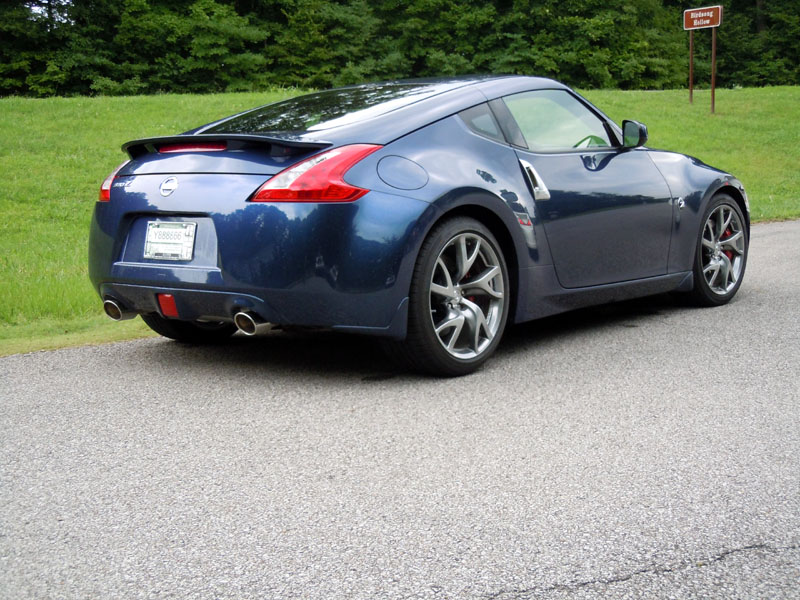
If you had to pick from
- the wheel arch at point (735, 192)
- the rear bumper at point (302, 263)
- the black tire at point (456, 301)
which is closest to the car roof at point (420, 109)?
the rear bumper at point (302, 263)

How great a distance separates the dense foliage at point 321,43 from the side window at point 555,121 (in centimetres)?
3355

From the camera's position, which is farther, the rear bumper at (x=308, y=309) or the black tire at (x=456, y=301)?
the black tire at (x=456, y=301)

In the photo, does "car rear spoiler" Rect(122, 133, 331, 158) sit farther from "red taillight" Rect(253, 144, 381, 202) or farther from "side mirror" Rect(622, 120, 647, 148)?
"side mirror" Rect(622, 120, 647, 148)

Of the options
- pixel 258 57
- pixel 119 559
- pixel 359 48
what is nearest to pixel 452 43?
pixel 359 48

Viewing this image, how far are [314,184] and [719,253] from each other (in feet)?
10.9

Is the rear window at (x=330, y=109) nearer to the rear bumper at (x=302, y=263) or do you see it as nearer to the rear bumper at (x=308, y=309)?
the rear bumper at (x=302, y=263)

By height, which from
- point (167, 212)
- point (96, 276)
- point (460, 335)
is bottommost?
point (460, 335)

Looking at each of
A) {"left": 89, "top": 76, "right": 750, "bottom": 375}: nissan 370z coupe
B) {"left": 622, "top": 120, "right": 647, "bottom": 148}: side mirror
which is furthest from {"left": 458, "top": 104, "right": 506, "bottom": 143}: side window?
{"left": 622, "top": 120, "right": 647, "bottom": 148}: side mirror

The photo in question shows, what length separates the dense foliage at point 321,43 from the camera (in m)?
37.3

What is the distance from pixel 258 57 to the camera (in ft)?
126

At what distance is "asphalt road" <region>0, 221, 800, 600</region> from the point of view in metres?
2.49

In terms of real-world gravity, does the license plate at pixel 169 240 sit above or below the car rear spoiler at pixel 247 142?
below

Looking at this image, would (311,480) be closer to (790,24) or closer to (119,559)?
(119,559)

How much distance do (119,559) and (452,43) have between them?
43.0m
